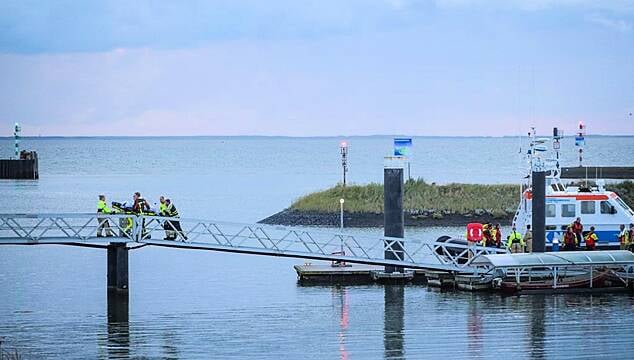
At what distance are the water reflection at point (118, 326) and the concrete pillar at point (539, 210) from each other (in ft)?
39.1

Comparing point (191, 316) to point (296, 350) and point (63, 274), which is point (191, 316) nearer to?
point (296, 350)

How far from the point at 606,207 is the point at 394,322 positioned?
1097cm

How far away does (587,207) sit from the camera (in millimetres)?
40531

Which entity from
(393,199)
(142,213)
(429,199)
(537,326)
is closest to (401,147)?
(393,199)

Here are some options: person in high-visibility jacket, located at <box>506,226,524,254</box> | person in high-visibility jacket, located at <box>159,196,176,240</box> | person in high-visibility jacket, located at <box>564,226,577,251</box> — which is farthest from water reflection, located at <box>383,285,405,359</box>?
person in high-visibility jacket, located at <box>159,196,176,240</box>

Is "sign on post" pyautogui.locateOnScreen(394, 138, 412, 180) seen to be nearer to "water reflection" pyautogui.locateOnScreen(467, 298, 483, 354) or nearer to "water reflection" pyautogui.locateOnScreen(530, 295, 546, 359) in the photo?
"water reflection" pyautogui.locateOnScreen(467, 298, 483, 354)

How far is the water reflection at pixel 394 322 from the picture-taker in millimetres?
28500

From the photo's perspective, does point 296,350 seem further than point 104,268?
No

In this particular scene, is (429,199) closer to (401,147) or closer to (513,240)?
(401,147)

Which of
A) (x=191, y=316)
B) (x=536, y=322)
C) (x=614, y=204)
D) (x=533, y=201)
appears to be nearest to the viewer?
(x=536, y=322)

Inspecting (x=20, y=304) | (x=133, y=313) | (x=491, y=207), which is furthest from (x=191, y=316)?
(x=491, y=207)

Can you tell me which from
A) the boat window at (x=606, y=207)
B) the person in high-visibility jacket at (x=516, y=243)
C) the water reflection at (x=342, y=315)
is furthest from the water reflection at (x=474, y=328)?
the boat window at (x=606, y=207)

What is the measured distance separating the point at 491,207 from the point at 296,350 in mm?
39328

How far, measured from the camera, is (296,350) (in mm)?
28672
